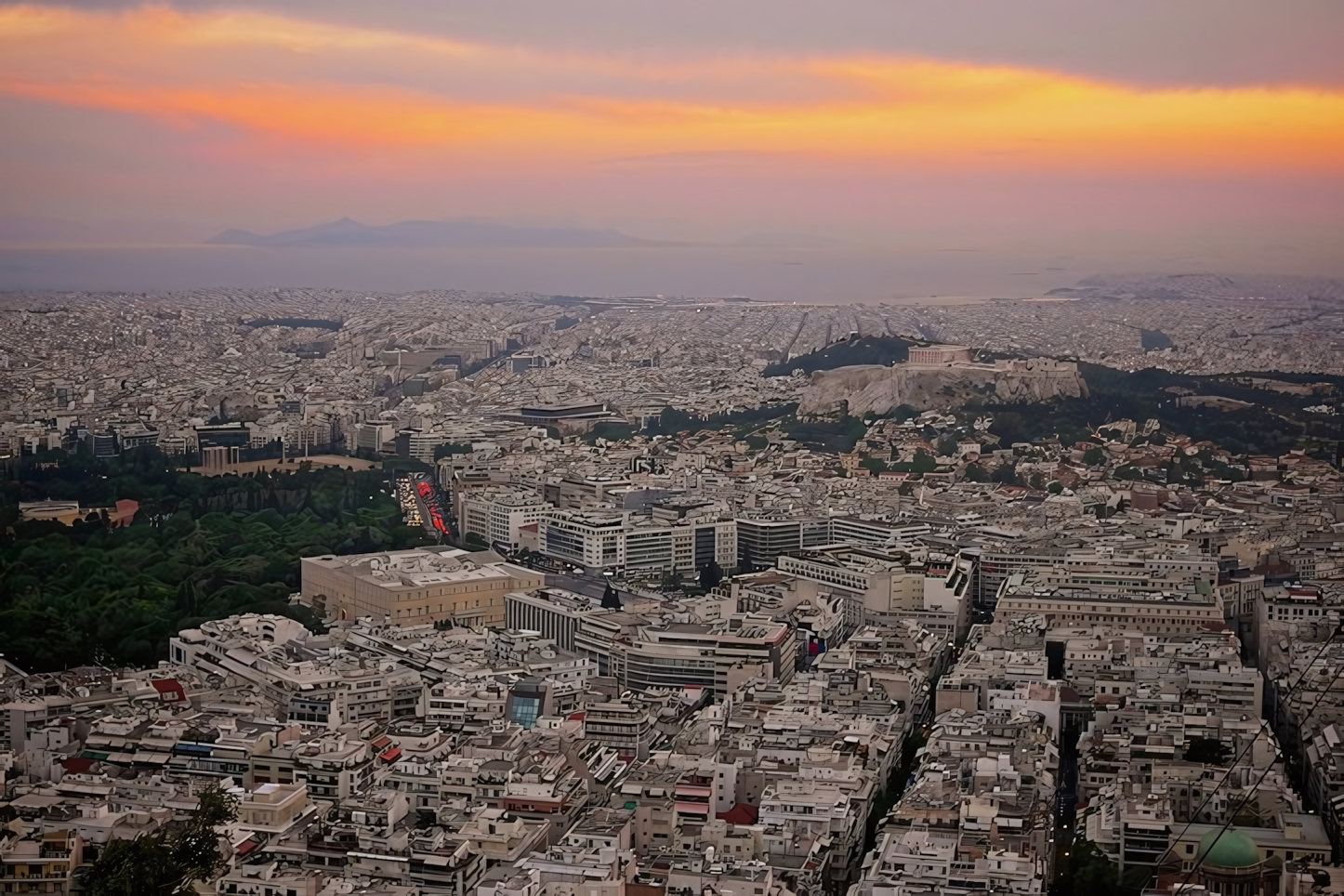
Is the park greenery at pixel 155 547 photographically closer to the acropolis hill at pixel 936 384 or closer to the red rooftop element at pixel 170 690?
the red rooftop element at pixel 170 690

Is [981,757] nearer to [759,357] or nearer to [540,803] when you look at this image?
[540,803]

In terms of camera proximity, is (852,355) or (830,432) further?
(852,355)

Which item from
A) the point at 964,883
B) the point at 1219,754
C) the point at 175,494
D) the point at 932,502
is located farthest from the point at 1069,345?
the point at 964,883

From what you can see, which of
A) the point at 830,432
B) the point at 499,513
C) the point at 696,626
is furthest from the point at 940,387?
the point at 696,626

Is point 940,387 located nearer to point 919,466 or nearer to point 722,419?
point 722,419

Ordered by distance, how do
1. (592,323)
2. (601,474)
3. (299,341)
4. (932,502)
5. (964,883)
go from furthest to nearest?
(592,323) → (299,341) → (601,474) → (932,502) → (964,883)

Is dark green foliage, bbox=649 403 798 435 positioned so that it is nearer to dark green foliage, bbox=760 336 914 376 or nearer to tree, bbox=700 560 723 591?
dark green foliage, bbox=760 336 914 376
